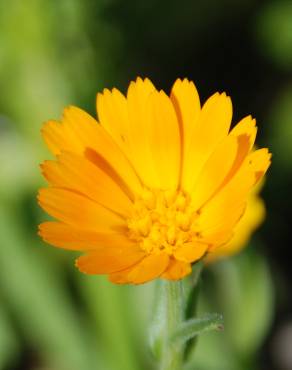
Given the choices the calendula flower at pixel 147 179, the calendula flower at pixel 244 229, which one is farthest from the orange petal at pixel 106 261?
the calendula flower at pixel 244 229

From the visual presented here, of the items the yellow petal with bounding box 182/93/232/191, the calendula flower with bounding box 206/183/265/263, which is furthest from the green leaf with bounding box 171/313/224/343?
the calendula flower with bounding box 206/183/265/263

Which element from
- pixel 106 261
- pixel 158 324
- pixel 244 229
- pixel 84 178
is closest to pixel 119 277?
pixel 106 261

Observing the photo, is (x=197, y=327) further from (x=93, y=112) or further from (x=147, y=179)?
(x=93, y=112)

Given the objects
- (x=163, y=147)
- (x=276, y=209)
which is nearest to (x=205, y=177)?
(x=163, y=147)

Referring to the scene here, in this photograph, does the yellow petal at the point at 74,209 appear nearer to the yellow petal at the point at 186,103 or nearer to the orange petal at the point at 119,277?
the orange petal at the point at 119,277

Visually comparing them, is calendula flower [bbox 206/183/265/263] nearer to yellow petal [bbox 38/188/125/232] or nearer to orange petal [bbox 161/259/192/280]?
yellow petal [bbox 38/188/125/232]

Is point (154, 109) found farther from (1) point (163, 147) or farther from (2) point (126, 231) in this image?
(2) point (126, 231)

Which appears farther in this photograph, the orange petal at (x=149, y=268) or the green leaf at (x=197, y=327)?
the green leaf at (x=197, y=327)
